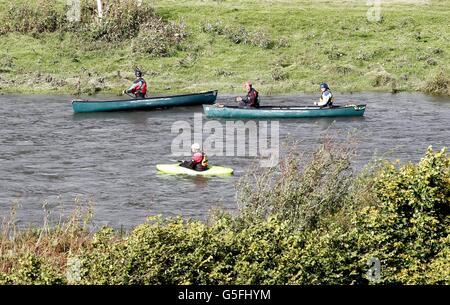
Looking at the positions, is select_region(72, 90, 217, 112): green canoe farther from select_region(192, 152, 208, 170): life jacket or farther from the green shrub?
the green shrub

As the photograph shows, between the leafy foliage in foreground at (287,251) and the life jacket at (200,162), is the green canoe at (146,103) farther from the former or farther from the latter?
the leafy foliage in foreground at (287,251)

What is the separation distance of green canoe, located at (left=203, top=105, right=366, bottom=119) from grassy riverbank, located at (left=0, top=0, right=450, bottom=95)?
727 cm

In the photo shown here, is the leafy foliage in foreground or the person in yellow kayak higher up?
the leafy foliage in foreground

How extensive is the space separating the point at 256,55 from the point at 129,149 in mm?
19492

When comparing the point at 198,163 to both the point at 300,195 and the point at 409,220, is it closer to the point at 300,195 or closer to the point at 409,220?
the point at 300,195

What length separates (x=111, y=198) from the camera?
2373 cm

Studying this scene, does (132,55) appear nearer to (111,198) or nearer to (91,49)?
(91,49)

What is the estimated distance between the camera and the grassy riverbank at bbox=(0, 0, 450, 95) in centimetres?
4525

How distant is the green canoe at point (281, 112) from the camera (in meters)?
36.4

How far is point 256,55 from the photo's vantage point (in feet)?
161

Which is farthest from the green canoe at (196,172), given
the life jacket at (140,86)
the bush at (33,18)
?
the bush at (33,18)

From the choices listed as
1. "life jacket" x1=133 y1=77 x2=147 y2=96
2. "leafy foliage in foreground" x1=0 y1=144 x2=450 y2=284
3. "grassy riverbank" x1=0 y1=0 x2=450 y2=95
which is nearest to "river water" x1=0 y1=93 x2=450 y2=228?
"life jacket" x1=133 y1=77 x2=147 y2=96

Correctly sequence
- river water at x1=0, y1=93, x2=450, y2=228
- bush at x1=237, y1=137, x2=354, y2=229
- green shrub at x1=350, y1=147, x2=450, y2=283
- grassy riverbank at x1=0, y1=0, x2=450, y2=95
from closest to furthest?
green shrub at x1=350, y1=147, x2=450, y2=283 → bush at x1=237, y1=137, x2=354, y2=229 → river water at x1=0, y1=93, x2=450, y2=228 → grassy riverbank at x1=0, y1=0, x2=450, y2=95

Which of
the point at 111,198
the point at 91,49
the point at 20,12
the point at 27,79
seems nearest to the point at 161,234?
the point at 111,198
